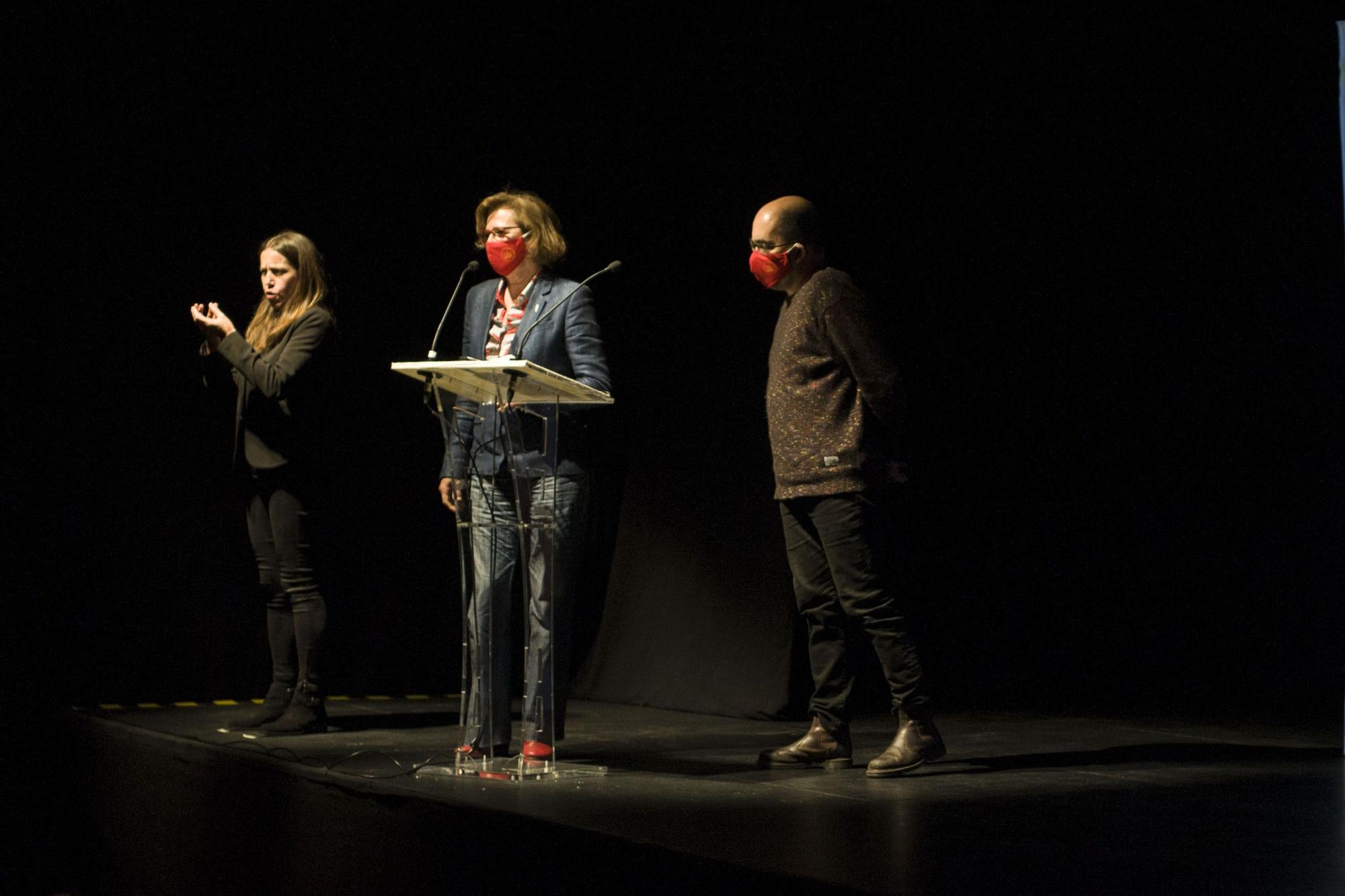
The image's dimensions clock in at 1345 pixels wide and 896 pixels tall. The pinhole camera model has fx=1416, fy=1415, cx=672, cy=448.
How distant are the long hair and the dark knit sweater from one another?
55.2 inches

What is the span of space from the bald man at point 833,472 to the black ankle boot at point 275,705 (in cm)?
139

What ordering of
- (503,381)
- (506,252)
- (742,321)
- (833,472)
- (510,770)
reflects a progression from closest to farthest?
(503,381) → (510,770) → (833,472) → (506,252) → (742,321)

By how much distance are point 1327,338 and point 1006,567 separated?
1.39 m

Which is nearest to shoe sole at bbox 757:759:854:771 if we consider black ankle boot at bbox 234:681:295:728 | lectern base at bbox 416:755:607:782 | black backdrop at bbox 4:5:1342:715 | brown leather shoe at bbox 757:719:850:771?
brown leather shoe at bbox 757:719:850:771

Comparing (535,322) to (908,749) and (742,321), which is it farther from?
(742,321)

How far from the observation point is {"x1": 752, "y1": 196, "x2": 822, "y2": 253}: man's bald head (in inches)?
125

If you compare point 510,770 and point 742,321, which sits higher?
point 742,321

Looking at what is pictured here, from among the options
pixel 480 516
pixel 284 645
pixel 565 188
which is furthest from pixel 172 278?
pixel 480 516

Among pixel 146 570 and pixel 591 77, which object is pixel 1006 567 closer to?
pixel 591 77

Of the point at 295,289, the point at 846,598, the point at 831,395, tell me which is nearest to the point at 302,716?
the point at 295,289

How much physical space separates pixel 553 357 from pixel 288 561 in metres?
0.97

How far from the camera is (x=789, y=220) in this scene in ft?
10.4

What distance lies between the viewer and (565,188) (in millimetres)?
5496

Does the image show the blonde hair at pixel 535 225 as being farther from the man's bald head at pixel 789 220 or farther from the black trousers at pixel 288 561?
the black trousers at pixel 288 561
